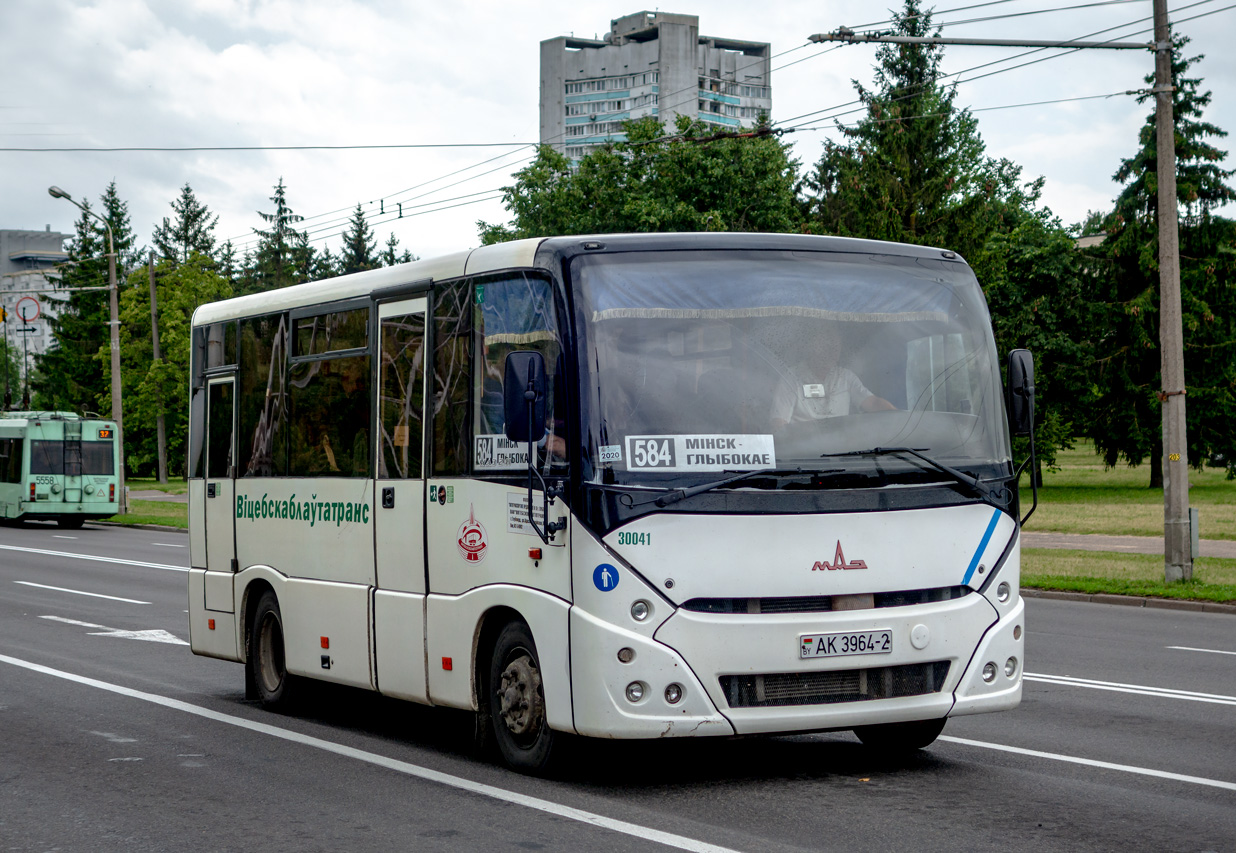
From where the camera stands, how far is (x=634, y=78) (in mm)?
140250

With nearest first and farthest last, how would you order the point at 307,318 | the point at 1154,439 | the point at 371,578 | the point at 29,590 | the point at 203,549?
the point at 371,578 < the point at 307,318 < the point at 203,549 < the point at 29,590 < the point at 1154,439

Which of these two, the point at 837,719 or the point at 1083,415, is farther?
the point at 1083,415

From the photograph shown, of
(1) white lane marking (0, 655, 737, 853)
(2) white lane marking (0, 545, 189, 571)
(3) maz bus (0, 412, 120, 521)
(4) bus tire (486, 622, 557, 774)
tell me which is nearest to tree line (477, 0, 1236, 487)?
(3) maz bus (0, 412, 120, 521)

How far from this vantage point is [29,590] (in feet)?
70.9

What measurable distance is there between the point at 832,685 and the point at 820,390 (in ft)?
4.61

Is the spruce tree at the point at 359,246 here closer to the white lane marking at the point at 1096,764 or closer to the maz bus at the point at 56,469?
the maz bus at the point at 56,469

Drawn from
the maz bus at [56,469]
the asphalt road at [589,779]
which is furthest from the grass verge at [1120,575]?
the maz bus at [56,469]

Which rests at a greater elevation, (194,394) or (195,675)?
(194,394)

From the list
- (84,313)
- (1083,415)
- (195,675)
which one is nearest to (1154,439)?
(1083,415)

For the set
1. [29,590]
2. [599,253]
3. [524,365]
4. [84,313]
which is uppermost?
[84,313]

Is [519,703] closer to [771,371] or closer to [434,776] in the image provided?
[434,776]

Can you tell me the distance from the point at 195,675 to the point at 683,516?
6.58 metres

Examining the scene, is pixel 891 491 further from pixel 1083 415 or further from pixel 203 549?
pixel 1083 415

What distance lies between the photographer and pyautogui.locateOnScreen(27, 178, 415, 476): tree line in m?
74.1
